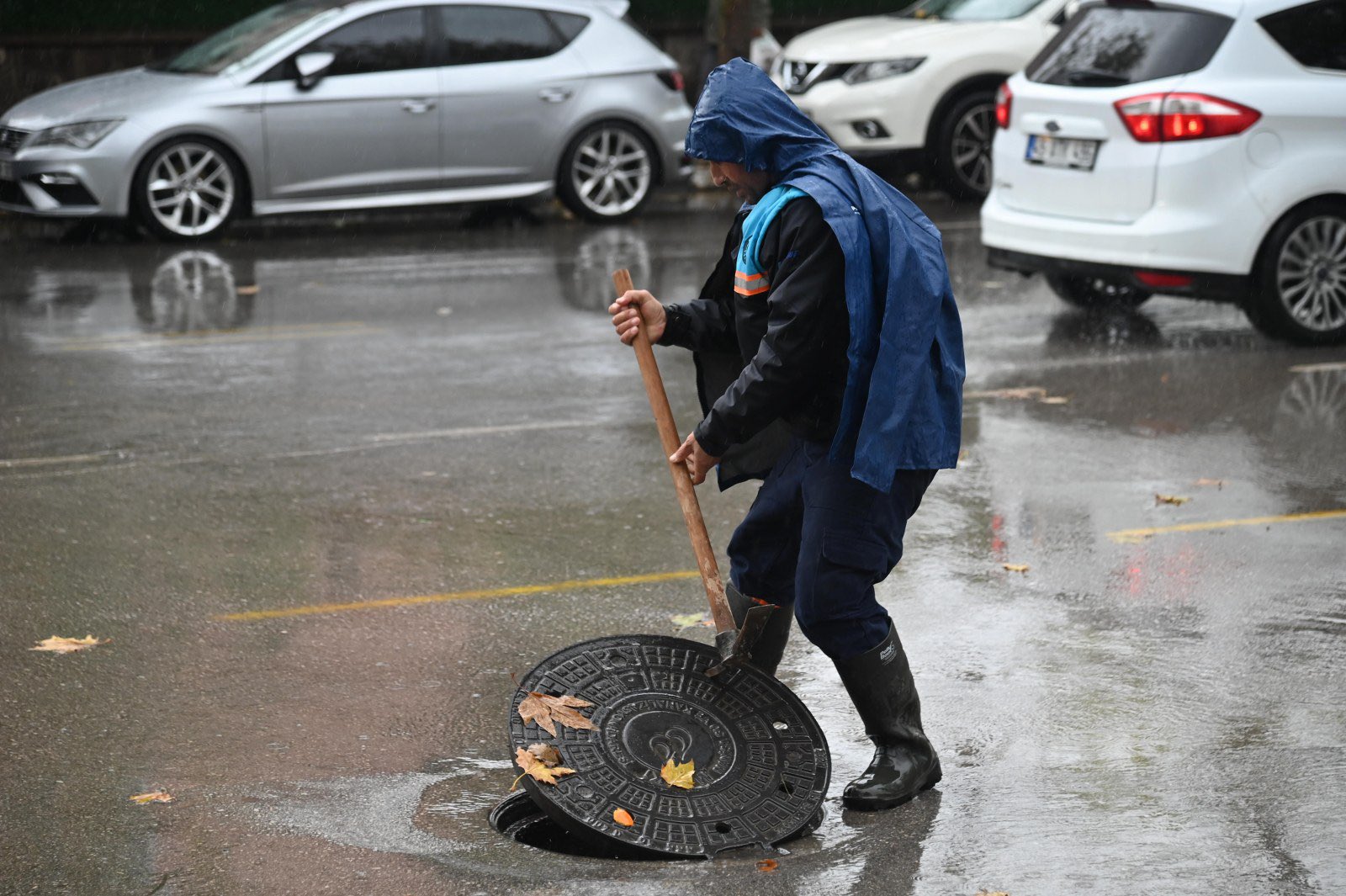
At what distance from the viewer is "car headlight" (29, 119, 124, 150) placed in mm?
12891

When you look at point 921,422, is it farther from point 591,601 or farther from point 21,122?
point 21,122

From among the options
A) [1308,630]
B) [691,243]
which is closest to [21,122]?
[691,243]

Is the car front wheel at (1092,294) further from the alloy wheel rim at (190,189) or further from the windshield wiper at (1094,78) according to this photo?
the alloy wheel rim at (190,189)

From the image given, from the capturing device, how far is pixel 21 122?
13.1m

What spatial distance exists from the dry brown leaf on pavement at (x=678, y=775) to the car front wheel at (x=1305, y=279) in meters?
6.34

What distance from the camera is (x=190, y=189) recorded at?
43.4 feet

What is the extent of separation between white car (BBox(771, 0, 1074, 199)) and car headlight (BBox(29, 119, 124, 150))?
5.74 m

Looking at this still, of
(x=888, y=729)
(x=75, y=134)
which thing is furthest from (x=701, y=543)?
(x=75, y=134)

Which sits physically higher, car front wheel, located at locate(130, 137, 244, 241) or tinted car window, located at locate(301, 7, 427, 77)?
tinted car window, located at locate(301, 7, 427, 77)

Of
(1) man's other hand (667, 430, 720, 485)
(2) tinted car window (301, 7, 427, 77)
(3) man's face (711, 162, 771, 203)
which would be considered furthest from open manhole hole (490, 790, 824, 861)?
(2) tinted car window (301, 7, 427, 77)

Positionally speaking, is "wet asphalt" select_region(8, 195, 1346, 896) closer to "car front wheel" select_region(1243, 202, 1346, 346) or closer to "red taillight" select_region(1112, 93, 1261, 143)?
"car front wheel" select_region(1243, 202, 1346, 346)

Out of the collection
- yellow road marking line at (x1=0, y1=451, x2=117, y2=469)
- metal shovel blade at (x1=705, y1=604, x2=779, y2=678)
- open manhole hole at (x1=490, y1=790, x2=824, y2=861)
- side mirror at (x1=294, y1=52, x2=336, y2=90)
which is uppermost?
metal shovel blade at (x1=705, y1=604, x2=779, y2=678)

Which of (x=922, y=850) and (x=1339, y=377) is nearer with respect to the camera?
(x=922, y=850)

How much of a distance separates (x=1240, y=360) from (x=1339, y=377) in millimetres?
577
